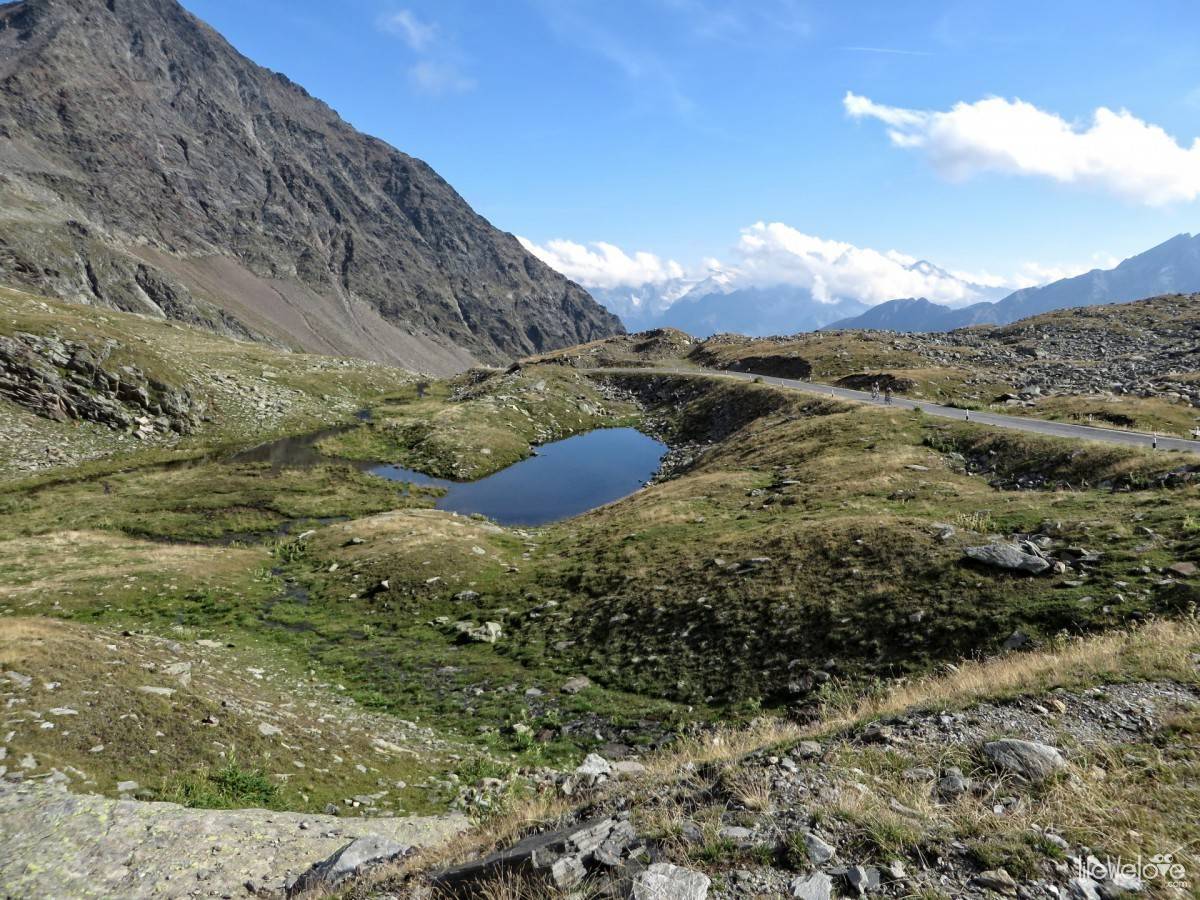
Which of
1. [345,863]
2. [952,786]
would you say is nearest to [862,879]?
[952,786]

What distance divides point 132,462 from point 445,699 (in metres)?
67.5

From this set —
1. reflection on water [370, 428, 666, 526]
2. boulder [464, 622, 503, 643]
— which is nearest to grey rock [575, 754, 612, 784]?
boulder [464, 622, 503, 643]

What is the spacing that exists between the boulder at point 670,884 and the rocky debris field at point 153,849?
226 inches

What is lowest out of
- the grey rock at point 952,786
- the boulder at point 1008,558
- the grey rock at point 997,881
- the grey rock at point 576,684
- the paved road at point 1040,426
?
the grey rock at point 576,684

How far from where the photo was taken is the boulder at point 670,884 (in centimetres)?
675

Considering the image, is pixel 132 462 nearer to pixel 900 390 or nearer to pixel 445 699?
pixel 445 699

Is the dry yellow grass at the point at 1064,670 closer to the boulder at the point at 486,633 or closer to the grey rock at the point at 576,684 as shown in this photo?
the grey rock at the point at 576,684

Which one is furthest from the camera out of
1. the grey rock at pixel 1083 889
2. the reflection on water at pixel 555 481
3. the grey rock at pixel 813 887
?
the reflection on water at pixel 555 481

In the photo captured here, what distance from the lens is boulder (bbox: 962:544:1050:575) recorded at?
20.1 m

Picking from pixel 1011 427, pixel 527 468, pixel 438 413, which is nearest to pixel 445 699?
pixel 1011 427

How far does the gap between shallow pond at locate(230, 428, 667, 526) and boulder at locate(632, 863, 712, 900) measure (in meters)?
48.3

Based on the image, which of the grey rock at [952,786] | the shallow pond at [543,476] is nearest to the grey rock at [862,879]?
the grey rock at [952,786]

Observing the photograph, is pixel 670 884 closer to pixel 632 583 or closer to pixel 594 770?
pixel 594 770

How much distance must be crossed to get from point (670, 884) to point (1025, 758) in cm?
635
